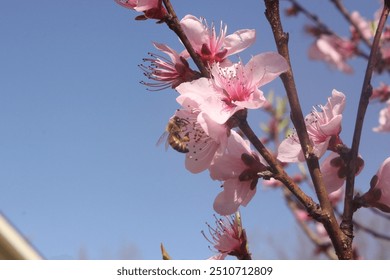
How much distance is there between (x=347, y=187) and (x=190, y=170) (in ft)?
0.82

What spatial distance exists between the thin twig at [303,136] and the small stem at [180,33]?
0.38ft

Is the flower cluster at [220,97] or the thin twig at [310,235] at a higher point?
the thin twig at [310,235]

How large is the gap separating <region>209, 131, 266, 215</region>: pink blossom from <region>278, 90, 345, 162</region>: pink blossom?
55 mm

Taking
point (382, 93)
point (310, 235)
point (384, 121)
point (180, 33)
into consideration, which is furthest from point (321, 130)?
point (382, 93)

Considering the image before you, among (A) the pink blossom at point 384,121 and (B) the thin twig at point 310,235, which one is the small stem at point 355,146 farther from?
(B) the thin twig at point 310,235

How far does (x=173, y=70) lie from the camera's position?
877 mm

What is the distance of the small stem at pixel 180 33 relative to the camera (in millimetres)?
767

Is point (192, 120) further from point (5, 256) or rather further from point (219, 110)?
point (5, 256)

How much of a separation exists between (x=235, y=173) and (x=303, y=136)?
172 millimetres

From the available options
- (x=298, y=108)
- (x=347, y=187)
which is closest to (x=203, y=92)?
(x=298, y=108)

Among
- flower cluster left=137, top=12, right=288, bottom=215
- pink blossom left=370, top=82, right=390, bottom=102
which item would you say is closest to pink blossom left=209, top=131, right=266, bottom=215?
flower cluster left=137, top=12, right=288, bottom=215

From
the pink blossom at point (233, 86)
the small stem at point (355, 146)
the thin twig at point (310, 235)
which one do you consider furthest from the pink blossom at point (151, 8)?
the thin twig at point (310, 235)

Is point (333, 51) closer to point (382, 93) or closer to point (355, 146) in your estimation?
point (382, 93)
